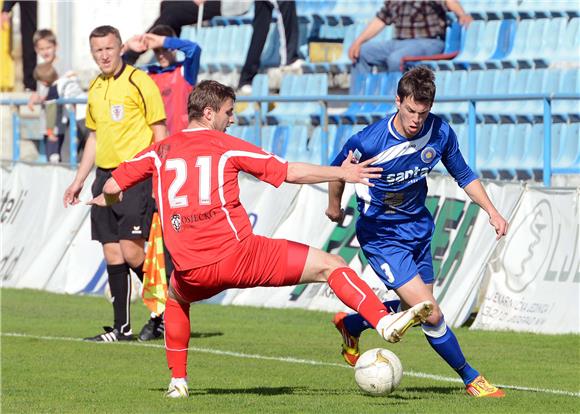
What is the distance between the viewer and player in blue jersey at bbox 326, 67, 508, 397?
9.01 meters

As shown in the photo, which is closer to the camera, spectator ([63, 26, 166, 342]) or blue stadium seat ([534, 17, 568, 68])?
spectator ([63, 26, 166, 342])

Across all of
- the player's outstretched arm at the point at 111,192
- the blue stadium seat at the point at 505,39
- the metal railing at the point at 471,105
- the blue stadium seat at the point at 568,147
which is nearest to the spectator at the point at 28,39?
the metal railing at the point at 471,105

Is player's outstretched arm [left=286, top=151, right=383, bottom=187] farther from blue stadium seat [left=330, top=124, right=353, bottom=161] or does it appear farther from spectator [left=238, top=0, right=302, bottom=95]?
spectator [left=238, top=0, right=302, bottom=95]

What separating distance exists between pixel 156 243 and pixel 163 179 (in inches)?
156

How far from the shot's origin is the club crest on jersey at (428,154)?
29.9ft

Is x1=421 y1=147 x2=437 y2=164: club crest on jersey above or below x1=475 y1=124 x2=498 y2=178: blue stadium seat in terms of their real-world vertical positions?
above

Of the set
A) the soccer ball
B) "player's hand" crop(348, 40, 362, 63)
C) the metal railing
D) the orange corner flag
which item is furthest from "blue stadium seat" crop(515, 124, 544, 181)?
the soccer ball

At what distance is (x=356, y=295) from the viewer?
8453mm

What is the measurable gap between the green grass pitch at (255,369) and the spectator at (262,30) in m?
5.59

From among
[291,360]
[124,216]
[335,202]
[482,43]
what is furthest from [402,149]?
[482,43]

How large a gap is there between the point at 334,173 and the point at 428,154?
3.76ft

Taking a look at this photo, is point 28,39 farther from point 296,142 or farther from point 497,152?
point 497,152

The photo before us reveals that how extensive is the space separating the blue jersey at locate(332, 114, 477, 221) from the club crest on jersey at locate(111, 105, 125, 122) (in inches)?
128

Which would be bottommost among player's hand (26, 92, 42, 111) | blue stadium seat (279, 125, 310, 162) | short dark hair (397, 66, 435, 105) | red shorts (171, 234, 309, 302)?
blue stadium seat (279, 125, 310, 162)
